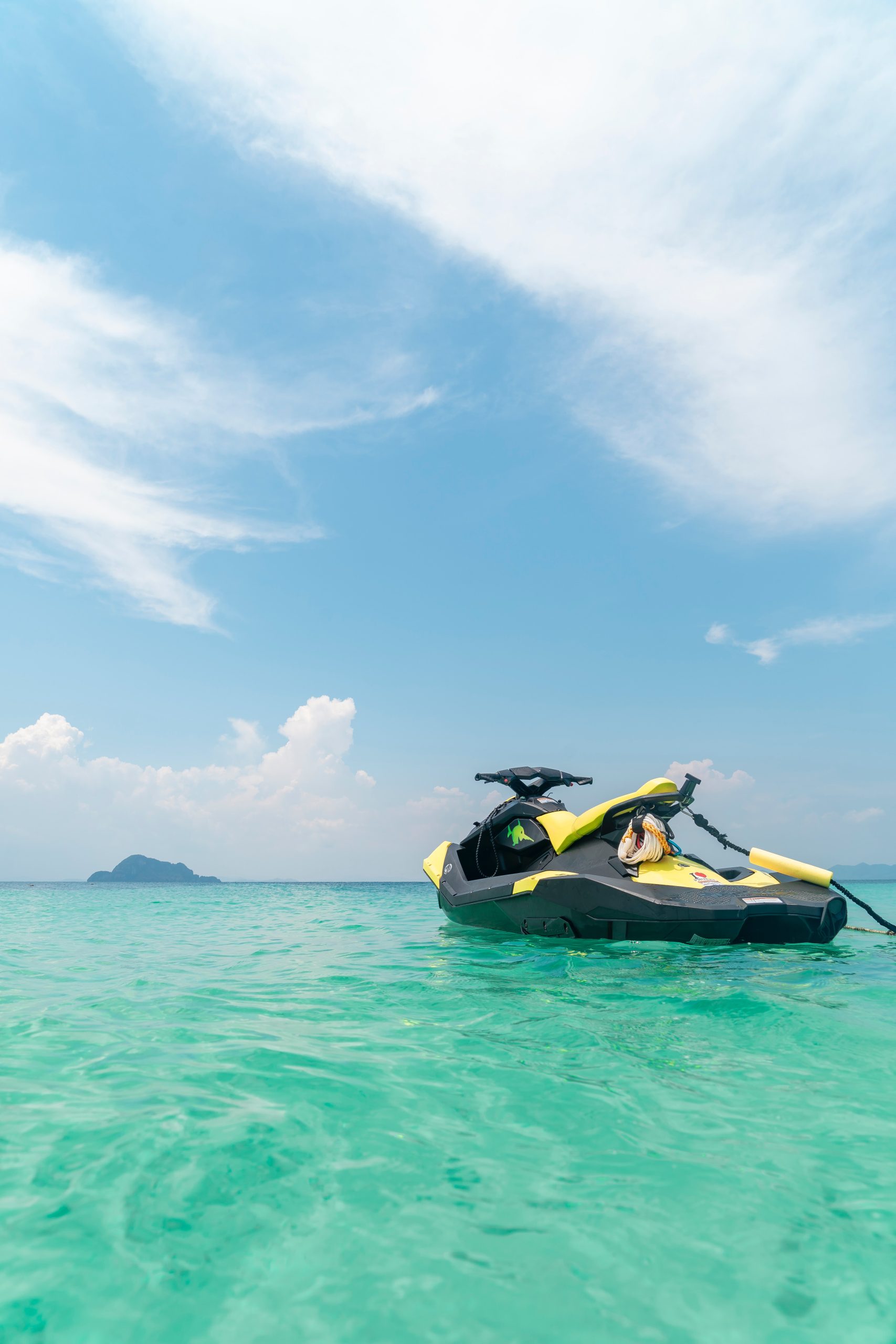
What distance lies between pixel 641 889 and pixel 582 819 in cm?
133

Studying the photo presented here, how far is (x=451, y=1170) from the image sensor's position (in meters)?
2.48

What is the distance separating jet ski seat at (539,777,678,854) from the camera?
27.6 ft

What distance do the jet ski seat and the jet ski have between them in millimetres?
14

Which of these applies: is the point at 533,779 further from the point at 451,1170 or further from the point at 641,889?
the point at 451,1170

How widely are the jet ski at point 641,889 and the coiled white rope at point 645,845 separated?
0.01m

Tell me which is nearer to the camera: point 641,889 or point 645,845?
point 641,889

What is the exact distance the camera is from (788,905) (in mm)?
7441

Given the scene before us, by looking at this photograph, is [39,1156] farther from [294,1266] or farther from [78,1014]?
[78,1014]

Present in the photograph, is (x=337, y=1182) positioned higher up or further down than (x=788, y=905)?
further down

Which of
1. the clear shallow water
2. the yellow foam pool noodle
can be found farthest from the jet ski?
the clear shallow water

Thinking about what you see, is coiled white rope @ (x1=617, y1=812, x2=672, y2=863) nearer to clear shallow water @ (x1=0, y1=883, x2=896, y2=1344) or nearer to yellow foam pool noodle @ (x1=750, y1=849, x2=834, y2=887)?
yellow foam pool noodle @ (x1=750, y1=849, x2=834, y2=887)

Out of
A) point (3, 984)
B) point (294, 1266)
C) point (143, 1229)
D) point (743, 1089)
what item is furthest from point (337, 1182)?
point (3, 984)

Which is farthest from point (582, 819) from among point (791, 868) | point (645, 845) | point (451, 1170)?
point (451, 1170)

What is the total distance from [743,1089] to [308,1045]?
2.41 meters
